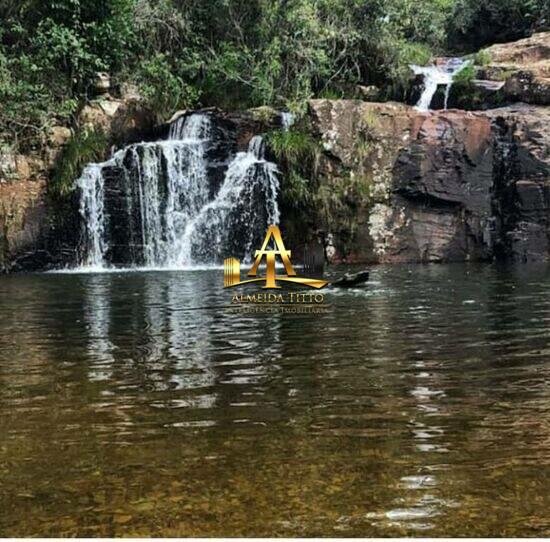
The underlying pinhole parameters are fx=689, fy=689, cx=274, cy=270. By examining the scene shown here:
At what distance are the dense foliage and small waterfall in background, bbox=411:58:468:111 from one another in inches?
23.6

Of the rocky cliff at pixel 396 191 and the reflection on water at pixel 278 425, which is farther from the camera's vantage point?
the rocky cliff at pixel 396 191

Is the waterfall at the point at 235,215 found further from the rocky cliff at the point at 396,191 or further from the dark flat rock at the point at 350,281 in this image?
the dark flat rock at the point at 350,281

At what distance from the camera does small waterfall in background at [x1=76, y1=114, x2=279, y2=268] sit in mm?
19188

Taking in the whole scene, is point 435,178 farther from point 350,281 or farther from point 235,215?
point 350,281

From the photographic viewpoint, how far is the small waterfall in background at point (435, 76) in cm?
2286

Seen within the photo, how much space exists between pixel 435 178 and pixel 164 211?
25.0 ft

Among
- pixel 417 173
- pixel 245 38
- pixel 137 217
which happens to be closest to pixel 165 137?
pixel 137 217

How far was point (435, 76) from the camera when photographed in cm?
2350

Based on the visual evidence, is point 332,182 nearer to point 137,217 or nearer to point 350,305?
point 137,217

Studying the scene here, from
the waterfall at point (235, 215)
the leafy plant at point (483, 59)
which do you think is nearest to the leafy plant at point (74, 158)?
the waterfall at point (235, 215)

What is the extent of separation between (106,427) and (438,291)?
823 cm

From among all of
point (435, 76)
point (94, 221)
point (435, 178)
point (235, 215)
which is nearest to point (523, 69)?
point (435, 76)

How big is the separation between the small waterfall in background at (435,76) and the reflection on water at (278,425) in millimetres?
15154

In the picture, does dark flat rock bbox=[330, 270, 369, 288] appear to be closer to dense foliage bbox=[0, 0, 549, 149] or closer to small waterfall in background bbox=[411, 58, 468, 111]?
dense foliage bbox=[0, 0, 549, 149]
